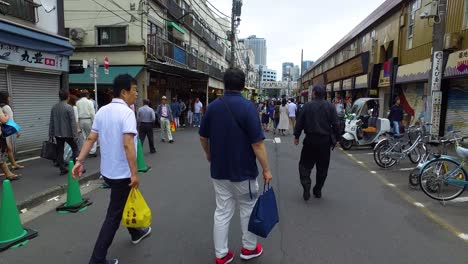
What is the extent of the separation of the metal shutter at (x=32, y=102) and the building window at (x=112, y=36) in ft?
27.8

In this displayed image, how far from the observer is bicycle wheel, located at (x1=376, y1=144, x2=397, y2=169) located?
29.6 ft

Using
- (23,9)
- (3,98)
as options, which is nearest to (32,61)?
(23,9)

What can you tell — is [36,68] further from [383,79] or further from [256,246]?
[383,79]

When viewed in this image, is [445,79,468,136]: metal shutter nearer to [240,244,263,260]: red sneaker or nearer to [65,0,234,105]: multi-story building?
[240,244,263,260]: red sneaker

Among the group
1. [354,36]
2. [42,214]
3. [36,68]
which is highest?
[354,36]

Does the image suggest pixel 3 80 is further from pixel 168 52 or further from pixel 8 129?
pixel 168 52

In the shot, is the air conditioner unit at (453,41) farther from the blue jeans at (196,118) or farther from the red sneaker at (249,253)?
the blue jeans at (196,118)

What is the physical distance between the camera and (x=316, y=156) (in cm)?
595

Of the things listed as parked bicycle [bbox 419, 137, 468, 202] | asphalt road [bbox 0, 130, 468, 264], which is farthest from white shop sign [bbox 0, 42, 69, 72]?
parked bicycle [bbox 419, 137, 468, 202]

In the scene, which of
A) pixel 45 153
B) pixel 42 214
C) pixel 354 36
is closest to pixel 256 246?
pixel 42 214

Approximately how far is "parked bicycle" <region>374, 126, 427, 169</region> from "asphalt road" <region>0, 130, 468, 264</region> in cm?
193

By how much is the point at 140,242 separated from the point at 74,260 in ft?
2.44

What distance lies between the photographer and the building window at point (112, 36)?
19.5 meters

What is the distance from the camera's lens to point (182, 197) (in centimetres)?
623
